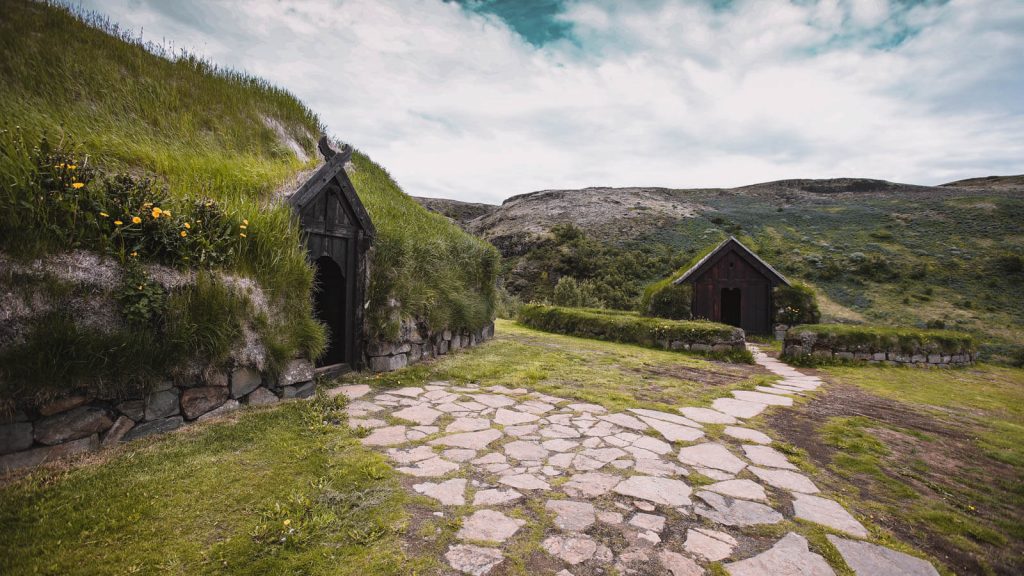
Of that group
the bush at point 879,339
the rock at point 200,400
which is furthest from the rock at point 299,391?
the bush at point 879,339

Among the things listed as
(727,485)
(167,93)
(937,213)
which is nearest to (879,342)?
(727,485)

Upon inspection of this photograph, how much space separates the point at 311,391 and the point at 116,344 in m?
2.14

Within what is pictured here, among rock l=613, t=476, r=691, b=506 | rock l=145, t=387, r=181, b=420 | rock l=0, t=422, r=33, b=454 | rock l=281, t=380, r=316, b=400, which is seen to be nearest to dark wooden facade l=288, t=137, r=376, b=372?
rock l=281, t=380, r=316, b=400

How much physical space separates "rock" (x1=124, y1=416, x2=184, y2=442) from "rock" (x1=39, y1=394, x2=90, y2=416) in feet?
1.47

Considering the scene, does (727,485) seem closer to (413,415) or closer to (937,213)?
(413,415)

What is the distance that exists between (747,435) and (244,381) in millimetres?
5424

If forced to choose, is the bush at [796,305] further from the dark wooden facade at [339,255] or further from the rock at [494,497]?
the rock at [494,497]

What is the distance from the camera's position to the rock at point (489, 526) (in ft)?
7.86

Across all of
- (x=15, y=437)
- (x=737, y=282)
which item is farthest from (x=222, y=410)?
(x=737, y=282)

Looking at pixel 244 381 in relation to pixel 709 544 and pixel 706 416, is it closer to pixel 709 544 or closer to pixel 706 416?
pixel 709 544

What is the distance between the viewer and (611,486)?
10.1 ft

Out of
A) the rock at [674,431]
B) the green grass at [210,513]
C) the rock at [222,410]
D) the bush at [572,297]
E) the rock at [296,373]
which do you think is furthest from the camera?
the bush at [572,297]

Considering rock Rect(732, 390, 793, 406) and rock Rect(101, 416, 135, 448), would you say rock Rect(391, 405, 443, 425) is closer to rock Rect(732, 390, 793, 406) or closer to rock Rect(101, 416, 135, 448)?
rock Rect(101, 416, 135, 448)

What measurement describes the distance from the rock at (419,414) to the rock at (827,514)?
10.9 feet
